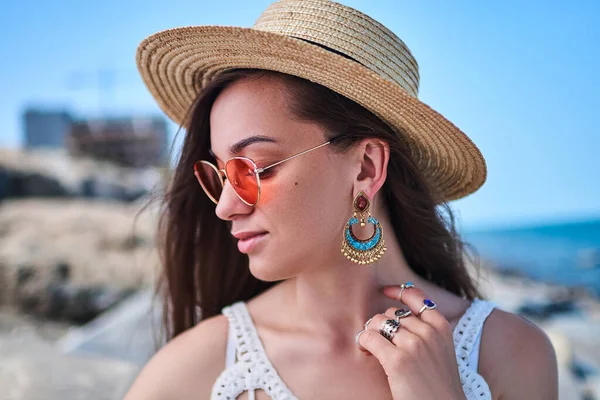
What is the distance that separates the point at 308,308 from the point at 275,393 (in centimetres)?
33

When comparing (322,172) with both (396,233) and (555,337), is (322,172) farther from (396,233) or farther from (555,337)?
(555,337)

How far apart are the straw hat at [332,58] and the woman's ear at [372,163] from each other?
0.09 meters

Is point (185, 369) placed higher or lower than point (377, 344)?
lower

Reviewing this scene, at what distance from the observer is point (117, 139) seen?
130ft

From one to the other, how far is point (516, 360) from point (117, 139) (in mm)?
40266

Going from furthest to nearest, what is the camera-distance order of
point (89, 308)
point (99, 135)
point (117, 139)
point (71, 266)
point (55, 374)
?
point (117, 139)
point (99, 135)
point (71, 266)
point (89, 308)
point (55, 374)

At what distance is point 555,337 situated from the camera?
405cm

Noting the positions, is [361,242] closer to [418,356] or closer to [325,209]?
[325,209]

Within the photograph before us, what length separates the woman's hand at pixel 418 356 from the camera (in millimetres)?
1628

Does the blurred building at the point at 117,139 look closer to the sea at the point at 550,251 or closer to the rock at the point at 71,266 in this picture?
the sea at the point at 550,251

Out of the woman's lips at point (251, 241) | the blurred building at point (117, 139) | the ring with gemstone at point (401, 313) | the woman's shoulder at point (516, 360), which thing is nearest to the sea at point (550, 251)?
the woman's shoulder at point (516, 360)

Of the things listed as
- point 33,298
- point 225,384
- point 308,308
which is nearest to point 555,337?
point 308,308

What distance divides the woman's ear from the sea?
1325 cm

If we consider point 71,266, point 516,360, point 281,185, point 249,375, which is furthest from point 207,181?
point 71,266
